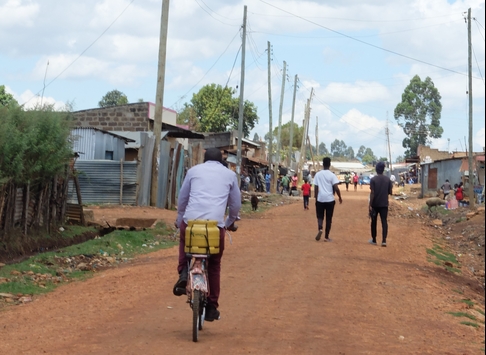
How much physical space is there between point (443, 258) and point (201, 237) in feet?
37.6

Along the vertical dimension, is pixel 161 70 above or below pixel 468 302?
above

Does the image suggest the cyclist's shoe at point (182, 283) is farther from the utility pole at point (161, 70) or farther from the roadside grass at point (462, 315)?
the utility pole at point (161, 70)

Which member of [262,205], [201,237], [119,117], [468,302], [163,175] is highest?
[119,117]

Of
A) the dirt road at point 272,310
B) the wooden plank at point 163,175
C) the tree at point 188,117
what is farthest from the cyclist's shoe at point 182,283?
the tree at point 188,117

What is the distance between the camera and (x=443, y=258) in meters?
16.9

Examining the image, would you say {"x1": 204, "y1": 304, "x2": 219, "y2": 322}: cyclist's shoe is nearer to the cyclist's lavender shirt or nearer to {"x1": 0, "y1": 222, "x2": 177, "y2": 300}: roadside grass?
the cyclist's lavender shirt

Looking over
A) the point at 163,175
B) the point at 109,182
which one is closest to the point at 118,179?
the point at 109,182

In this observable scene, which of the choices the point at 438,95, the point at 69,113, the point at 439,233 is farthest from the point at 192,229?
the point at 438,95

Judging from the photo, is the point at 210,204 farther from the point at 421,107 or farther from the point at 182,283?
the point at 421,107

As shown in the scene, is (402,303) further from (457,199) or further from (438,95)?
(438,95)

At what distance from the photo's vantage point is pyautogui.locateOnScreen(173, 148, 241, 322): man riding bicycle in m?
6.98

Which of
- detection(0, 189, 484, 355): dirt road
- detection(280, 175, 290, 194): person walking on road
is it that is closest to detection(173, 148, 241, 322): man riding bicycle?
detection(0, 189, 484, 355): dirt road

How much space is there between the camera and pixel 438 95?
3568 inches

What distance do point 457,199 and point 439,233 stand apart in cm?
1248
